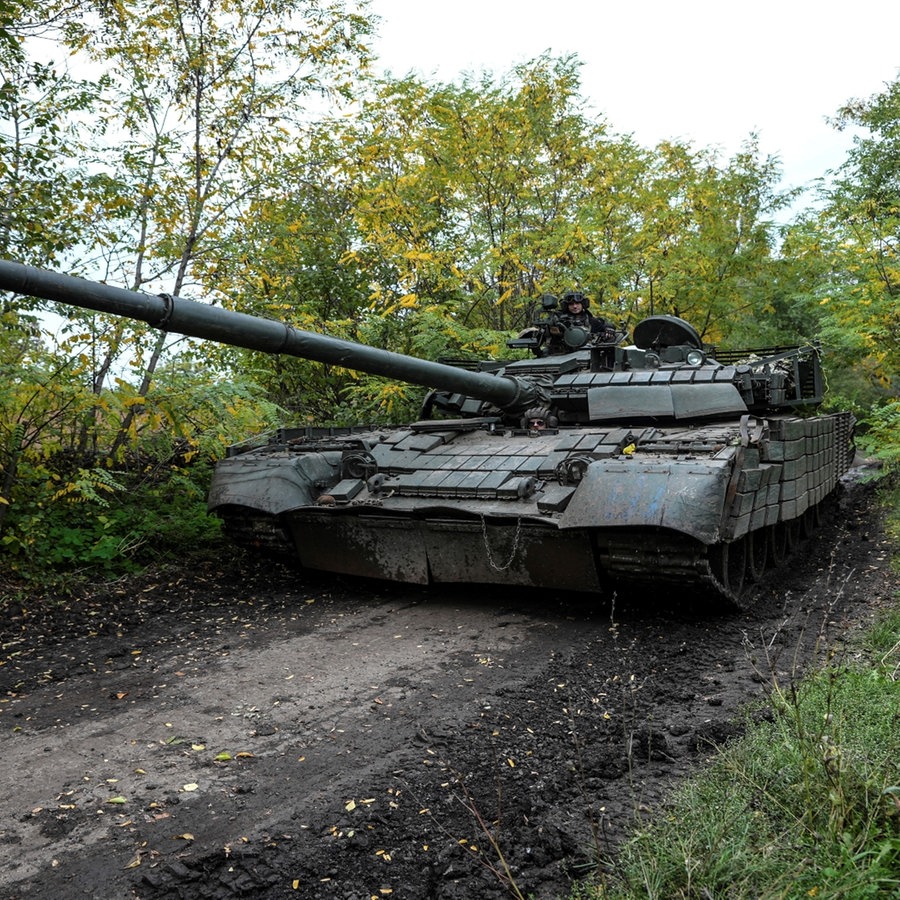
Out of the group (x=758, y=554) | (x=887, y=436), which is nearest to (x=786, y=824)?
(x=758, y=554)

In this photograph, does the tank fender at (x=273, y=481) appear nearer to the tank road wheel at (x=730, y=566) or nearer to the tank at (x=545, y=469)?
the tank at (x=545, y=469)

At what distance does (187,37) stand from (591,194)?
6878mm

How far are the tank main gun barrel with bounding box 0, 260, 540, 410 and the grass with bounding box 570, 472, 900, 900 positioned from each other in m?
3.72

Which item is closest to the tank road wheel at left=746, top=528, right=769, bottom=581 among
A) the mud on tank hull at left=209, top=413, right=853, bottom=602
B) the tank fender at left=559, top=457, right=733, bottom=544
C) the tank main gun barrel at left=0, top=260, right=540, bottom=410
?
the mud on tank hull at left=209, top=413, right=853, bottom=602

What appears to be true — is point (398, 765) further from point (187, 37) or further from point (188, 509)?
point (187, 37)

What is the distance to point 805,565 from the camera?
28.9ft

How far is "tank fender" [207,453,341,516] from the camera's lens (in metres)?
7.50

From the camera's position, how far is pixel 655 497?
5.91 metres

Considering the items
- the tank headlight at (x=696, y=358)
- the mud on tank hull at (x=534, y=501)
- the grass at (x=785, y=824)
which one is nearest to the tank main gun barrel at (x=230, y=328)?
the mud on tank hull at (x=534, y=501)

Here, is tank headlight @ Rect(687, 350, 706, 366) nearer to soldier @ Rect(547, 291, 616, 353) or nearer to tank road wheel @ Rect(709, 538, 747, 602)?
soldier @ Rect(547, 291, 616, 353)

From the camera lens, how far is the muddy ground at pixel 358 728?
3.23 metres

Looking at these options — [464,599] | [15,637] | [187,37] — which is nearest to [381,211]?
[187,37]

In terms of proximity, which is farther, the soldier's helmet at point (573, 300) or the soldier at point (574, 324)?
the soldier's helmet at point (573, 300)

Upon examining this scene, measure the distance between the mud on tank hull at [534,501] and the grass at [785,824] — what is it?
2.26 meters
